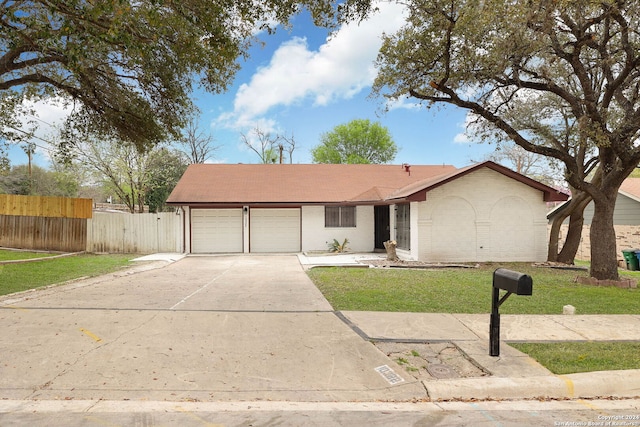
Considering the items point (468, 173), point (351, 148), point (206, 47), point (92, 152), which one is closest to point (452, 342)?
point (206, 47)

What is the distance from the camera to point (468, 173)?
1603 centimetres

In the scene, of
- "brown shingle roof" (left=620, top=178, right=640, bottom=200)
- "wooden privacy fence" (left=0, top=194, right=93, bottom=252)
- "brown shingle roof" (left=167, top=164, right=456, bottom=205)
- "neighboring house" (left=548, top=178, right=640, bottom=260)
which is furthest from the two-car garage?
"brown shingle roof" (left=620, top=178, right=640, bottom=200)

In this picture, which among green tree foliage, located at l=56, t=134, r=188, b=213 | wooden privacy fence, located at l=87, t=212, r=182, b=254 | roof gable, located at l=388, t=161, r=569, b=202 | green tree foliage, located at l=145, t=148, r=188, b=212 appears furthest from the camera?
green tree foliage, located at l=145, t=148, r=188, b=212

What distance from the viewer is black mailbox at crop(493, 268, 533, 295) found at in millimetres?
4672

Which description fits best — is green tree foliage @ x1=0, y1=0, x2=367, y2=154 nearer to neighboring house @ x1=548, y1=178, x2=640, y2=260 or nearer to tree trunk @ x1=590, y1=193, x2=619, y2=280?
tree trunk @ x1=590, y1=193, x2=619, y2=280

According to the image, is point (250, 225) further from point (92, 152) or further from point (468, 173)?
point (92, 152)

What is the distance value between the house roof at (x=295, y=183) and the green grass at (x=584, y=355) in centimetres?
1194

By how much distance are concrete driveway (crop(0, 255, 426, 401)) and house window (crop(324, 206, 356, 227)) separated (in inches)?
464

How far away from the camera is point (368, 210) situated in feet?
68.1

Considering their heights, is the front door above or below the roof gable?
below

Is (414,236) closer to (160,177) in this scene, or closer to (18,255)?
(18,255)

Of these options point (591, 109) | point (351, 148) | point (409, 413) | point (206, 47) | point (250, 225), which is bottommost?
point (409, 413)

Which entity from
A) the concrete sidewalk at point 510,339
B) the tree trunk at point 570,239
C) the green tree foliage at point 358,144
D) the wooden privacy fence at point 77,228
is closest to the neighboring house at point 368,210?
the tree trunk at point 570,239

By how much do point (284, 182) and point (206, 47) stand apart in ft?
44.6
